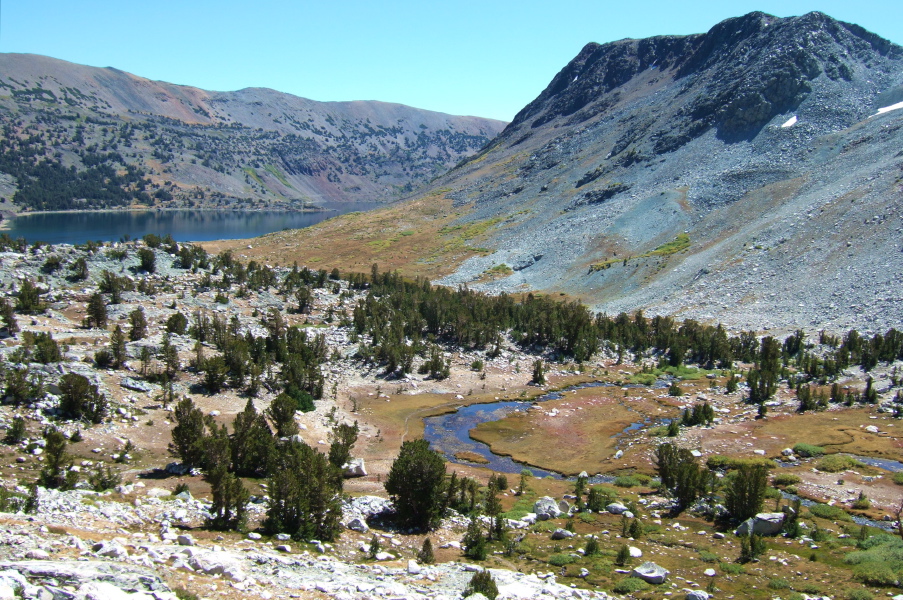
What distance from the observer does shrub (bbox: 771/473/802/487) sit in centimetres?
2188

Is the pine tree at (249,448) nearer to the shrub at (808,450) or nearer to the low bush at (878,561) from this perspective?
the low bush at (878,561)

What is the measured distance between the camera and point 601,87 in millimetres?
149375

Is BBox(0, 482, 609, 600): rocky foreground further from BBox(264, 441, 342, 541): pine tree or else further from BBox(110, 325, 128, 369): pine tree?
BBox(110, 325, 128, 369): pine tree

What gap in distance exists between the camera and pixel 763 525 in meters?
17.5

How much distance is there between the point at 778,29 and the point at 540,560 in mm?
110041

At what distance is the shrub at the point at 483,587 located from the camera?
12.4 m

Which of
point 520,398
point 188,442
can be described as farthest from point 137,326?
point 520,398

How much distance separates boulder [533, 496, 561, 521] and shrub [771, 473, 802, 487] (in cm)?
871

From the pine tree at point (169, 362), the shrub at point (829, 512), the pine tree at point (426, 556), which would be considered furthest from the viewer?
the pine tree at point (169, 362)

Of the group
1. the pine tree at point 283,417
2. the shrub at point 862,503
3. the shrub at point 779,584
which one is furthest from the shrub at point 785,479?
the pine tree at point 283,417

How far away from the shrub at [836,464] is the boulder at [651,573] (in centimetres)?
1215

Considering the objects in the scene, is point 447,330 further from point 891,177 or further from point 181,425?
point 891,177

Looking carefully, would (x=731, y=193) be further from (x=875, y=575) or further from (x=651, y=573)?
→ (x=651, y=573)

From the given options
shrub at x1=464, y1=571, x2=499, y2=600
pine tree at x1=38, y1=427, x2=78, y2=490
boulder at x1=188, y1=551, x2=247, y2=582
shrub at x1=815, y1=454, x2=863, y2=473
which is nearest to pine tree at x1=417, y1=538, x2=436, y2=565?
shrub at x1=464, y1=571, x2=499, y2=600
